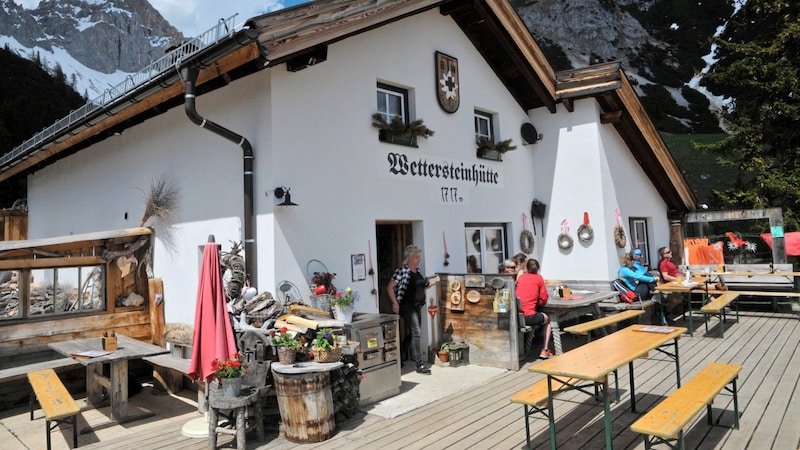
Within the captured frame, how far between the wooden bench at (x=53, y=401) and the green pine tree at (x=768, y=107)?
13.8 meters

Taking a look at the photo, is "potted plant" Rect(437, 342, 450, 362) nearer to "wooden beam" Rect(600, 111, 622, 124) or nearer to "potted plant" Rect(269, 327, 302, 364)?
"potted plant" Rect(269, 327, 302, 364)

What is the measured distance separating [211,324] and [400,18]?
5165 millimetres

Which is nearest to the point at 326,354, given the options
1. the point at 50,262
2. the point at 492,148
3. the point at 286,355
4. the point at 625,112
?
the point at 286,355

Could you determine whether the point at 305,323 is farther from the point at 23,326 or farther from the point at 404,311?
the point at 23,326

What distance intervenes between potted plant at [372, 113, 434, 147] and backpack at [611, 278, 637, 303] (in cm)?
438

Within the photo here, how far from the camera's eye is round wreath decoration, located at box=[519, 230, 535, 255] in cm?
934

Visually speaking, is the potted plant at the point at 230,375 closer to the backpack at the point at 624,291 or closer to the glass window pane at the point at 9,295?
the glass window pane at the point at 9,295

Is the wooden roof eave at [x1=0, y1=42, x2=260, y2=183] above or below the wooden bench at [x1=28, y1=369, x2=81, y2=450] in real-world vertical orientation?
above

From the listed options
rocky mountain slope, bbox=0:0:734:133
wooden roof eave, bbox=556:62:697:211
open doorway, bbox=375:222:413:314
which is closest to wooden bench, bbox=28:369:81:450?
open doorway, bbox=375:222:413:314

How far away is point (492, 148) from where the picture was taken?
877 centimetres

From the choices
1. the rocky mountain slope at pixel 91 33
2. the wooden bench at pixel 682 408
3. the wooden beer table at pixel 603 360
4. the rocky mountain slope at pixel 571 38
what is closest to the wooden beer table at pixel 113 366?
the wooden beer table at pixel 603 360

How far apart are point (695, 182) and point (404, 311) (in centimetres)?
2279

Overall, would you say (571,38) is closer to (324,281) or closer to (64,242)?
(324,281)

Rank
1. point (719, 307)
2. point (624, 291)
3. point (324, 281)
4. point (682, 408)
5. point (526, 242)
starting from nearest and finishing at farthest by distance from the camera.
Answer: point (682, 408) → point (324, 281) → point (719, 307) → point (624, 291) → point (526, 242)
